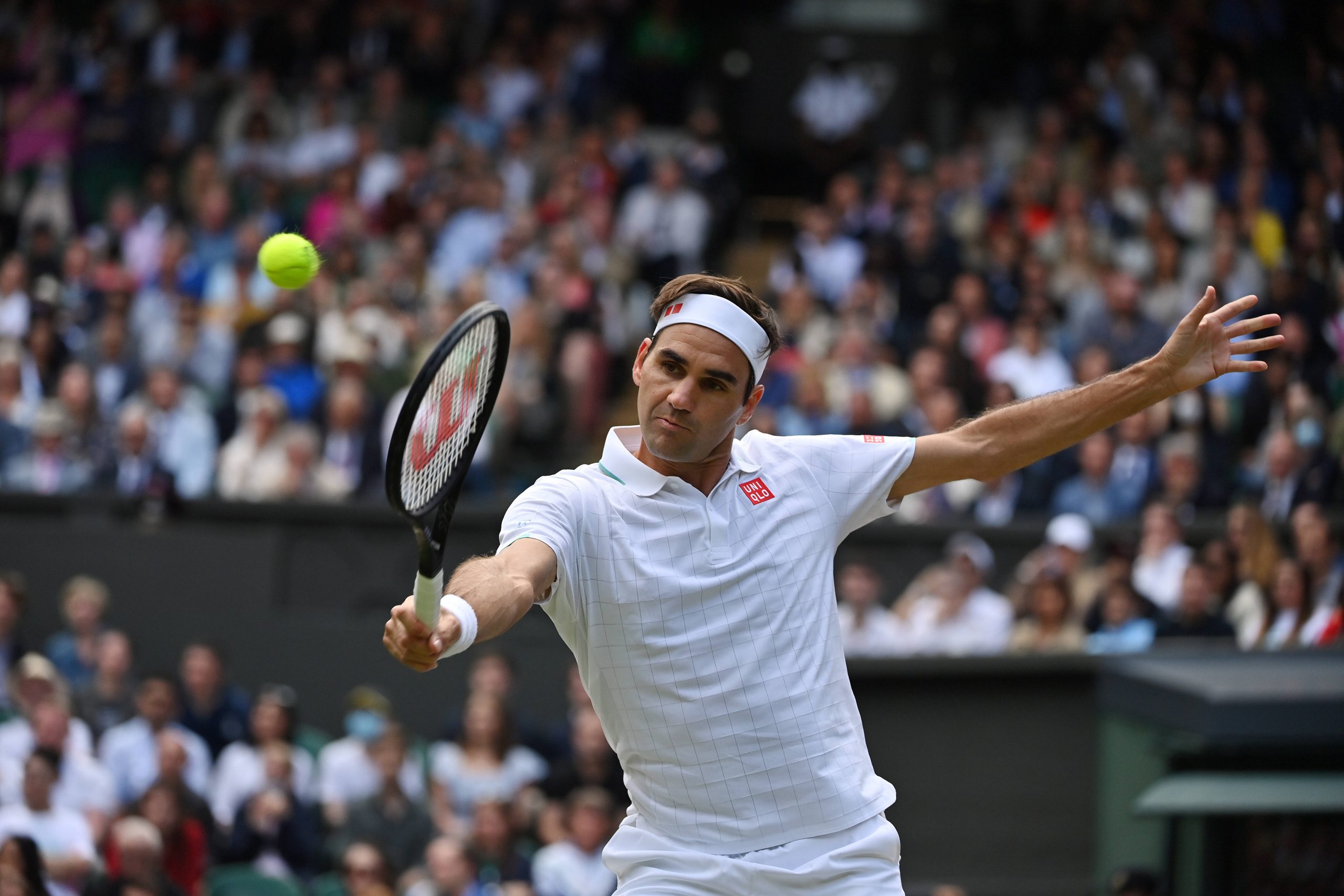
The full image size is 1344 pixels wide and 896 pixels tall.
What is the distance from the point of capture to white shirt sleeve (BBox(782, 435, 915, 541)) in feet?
12.9

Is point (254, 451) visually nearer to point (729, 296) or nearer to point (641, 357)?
point (641, 357)

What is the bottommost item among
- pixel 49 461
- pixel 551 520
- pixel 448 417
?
pixel 49 461

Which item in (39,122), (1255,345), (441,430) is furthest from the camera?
(39,122)

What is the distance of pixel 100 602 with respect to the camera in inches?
Answer: 403

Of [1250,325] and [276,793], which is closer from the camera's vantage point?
[1250,325]

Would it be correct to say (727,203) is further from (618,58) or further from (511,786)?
(511,786)

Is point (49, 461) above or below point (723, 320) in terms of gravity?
below

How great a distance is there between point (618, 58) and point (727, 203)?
2169 mm

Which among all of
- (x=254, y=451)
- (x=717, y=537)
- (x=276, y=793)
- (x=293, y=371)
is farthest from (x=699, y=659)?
(x=293, y=371)

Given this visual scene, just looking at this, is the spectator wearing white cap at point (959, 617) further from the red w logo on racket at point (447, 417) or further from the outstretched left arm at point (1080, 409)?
the red w logo on racket at point (447, 417)

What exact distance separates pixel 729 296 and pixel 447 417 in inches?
28.9

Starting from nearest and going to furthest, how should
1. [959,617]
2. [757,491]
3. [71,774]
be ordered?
[757,491] → [71,774] → [959,617]

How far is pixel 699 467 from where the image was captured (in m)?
3.77

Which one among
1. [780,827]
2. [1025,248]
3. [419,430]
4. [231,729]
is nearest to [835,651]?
[780,827]
